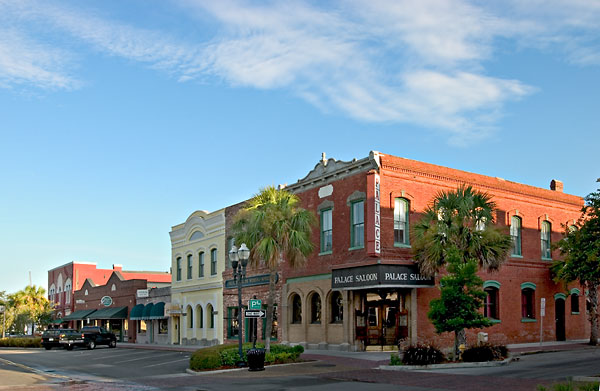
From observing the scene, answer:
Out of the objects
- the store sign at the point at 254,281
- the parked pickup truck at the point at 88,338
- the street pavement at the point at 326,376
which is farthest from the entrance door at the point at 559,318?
the parked pickup truck at the point at 88,338

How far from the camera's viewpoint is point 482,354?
22.4 meters

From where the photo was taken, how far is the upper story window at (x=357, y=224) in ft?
98.8

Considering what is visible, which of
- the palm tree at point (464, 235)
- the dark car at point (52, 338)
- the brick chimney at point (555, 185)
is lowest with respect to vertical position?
the dark car at point (52, 338)

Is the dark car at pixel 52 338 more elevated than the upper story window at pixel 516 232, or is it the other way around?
the upper story window at pixel 516 232

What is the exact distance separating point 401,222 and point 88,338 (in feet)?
92.3

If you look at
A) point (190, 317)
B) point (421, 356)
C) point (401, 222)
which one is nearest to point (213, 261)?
point (190, 317)

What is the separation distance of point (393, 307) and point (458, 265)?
732 centimetres

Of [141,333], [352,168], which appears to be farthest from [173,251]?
[352,168]

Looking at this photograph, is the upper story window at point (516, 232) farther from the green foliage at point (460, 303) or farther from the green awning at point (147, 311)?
the green awning at point (147, 311)

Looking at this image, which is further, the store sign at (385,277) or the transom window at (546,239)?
the transom window at (546,239)

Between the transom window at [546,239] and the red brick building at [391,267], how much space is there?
2.5 inches

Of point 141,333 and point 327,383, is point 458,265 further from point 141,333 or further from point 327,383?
point 141,333

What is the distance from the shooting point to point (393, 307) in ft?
97.9

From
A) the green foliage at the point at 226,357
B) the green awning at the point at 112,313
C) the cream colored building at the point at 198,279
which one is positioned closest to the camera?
the green foliage at the point at 226,357
